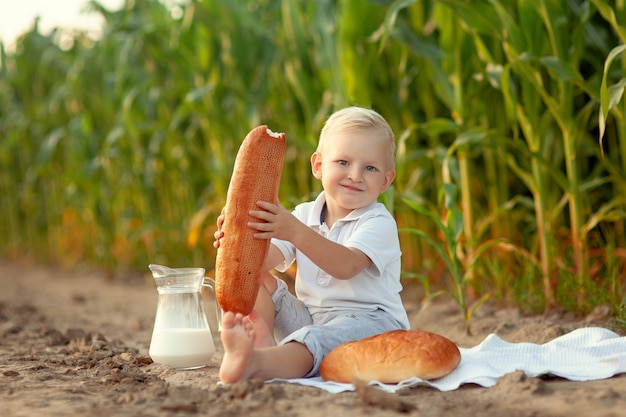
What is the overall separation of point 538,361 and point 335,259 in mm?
643

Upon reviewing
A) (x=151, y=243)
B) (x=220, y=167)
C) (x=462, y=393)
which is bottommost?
(x=462, y=393)

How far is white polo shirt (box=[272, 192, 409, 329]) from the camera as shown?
92.0 inches

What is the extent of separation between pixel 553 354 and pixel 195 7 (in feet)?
9.28

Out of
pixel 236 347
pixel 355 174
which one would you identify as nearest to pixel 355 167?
pixel 355 174

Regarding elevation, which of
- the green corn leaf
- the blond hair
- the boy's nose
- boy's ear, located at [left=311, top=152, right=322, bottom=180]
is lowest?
the boy's nose

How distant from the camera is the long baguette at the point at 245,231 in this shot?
7.16 ft

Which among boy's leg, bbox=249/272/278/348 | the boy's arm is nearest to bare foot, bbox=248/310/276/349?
boy's leg, bbox=249/272/278/348

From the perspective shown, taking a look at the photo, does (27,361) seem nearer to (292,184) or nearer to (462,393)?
(462,393)

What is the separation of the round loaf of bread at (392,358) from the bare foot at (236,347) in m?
0.27

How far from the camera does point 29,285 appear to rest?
614 centimetres

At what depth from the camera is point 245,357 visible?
2.02 metres

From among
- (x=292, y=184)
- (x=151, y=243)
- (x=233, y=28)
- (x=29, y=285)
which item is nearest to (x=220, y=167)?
(x=292, y=184)

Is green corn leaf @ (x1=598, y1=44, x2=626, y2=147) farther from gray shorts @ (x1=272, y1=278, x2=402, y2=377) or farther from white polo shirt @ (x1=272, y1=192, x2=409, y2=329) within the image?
gray shorts @ (x1=272, y1=278, x2=402, y2=377)

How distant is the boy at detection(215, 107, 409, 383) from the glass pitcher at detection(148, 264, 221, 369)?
0.67 feet
